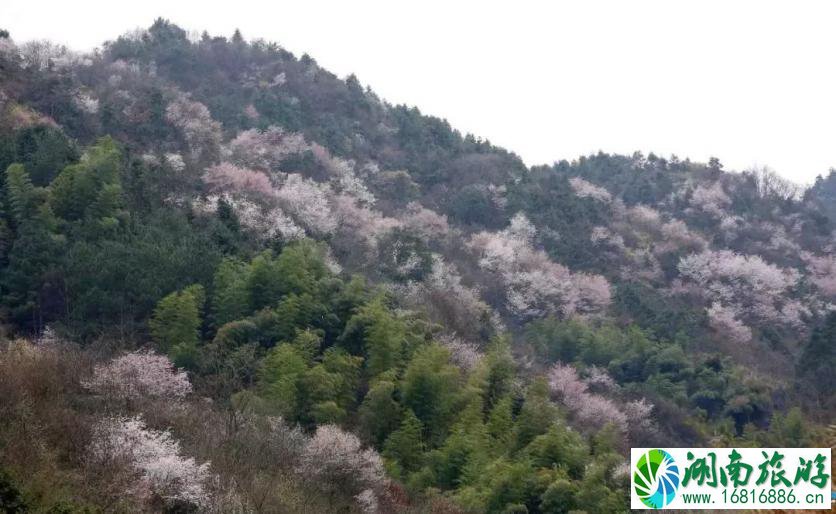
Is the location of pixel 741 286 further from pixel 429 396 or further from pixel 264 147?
pixel 429 396

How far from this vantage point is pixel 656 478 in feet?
32.5

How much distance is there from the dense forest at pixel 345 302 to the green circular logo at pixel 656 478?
705 mm

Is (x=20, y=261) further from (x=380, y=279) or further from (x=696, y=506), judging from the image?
(x=696, y=506)

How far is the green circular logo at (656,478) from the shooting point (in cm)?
962

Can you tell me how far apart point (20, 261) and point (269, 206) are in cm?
1360

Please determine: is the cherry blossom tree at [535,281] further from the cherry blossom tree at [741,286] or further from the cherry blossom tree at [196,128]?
the cherry blossom tree at [196,128]

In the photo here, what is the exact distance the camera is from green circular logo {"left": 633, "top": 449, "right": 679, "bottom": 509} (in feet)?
31.6

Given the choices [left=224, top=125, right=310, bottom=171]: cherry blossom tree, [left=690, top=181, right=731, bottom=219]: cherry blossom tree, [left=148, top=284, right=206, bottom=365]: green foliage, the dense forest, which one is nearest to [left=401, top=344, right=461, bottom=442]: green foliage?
the dense forest

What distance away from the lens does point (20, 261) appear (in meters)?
27.3

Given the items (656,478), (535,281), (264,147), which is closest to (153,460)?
(656,478)

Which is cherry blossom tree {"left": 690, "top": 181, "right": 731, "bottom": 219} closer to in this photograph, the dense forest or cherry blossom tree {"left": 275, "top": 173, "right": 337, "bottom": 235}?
Answer: the dense forest

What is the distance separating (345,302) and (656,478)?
813 inches

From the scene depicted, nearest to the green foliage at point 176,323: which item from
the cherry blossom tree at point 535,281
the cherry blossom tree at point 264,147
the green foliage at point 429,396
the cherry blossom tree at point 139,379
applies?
the cherry blossom tree at point 139,379

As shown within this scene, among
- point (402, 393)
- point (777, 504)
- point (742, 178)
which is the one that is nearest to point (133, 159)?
point (402, 393)
